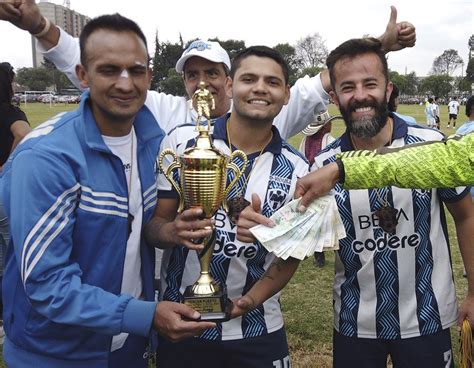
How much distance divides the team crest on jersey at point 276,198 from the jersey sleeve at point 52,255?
867mm

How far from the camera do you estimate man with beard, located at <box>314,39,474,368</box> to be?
2582 millimetres

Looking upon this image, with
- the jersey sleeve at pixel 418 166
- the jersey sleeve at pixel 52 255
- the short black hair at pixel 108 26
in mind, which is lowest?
the jersey sleeve at pixel 52 255

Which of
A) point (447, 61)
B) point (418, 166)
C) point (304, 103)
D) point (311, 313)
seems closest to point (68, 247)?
point (418, 166)

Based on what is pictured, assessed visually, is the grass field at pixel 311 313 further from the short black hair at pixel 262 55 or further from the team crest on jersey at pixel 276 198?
the short black hair at pixel 262 55

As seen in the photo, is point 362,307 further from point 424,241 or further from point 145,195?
point 145,195

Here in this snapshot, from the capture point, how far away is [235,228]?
99.3 inches

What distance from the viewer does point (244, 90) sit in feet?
8.66

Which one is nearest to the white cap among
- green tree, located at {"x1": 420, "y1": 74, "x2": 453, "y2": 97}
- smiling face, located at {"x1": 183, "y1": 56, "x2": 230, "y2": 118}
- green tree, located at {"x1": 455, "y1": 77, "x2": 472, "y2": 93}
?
smiling face, located at {"x1": 183, "y1": 56, "x2": 230, "y2": 118}

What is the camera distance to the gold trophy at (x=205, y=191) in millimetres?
2225

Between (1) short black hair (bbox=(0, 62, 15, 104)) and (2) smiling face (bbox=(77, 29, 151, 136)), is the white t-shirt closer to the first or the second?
(2) smiling face (bbox=(77, 29, 151, 136))

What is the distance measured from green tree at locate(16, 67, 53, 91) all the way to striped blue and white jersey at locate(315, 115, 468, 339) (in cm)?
10038

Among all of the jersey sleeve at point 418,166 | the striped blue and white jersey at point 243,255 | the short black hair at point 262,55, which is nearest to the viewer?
the jersey sleeve at point 418,166

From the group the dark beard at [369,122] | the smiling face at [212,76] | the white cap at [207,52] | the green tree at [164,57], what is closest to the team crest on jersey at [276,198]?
the dark beard at [369,122]

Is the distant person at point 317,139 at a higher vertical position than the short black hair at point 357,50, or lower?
lower
